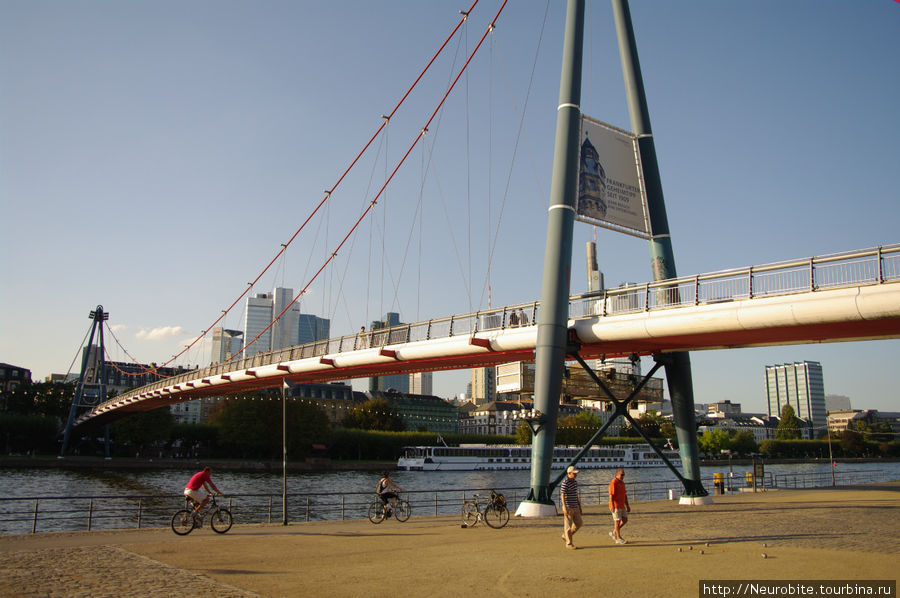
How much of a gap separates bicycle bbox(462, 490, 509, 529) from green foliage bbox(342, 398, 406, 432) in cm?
9797

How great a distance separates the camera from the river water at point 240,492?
1260 inches

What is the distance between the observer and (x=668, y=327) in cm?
2284

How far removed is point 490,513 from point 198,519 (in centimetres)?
808

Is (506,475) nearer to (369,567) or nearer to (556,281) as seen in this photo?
(556,281)

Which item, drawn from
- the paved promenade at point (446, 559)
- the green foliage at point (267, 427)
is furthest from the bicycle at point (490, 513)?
the green foliage at point (267, 427)

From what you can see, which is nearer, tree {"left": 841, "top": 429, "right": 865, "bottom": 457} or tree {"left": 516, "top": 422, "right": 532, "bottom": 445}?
tree {"left": 516, "top": 422, "right": 532, "bottom": 445}

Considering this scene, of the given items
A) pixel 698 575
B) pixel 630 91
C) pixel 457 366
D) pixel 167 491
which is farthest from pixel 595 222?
pixel 167 491

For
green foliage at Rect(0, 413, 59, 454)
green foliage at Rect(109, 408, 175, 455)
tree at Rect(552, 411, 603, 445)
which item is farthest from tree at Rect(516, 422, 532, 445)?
green foliage at Rect(0, 413, 59, 454)

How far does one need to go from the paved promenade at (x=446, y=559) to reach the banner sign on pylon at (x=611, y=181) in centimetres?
1176

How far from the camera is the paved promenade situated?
419 inches

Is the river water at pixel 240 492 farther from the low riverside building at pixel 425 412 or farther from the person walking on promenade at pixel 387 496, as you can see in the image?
the low riverside building at pixel 425 412

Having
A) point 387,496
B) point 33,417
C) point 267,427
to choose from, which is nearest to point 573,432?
point 267,427

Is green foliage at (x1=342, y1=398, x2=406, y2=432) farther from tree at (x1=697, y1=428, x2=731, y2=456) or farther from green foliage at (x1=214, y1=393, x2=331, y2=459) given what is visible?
tree at (x1=697, y1=428, x2=731, y2=456)

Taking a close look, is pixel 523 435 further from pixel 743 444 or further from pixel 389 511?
pixel 389 511
